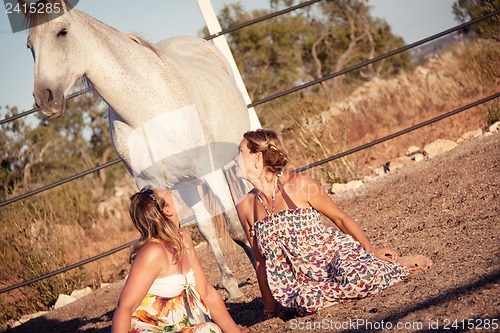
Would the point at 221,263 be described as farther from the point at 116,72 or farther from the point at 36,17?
the point at 36,17

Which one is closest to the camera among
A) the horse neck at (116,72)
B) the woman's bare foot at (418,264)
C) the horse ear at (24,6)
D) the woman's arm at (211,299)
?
the woman's arm at (211,299)

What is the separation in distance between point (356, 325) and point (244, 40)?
17023 millimetres

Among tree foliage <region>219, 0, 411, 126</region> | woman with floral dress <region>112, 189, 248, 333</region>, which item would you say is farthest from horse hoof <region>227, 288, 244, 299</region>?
tree foliage <region>219, 0, 411, 126</region>

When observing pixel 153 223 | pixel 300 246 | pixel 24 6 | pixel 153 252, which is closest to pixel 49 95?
pixel 24 6

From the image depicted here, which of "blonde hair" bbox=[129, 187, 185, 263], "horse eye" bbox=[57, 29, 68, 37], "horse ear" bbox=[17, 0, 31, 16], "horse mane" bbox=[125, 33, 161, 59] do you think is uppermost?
"horse ear" bbox=[17, 0, 31, 16]

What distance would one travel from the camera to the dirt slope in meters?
2.29

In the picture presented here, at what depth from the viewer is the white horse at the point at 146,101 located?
3.21m

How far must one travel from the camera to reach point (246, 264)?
468 cm

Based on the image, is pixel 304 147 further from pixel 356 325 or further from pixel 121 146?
pixel 356 325

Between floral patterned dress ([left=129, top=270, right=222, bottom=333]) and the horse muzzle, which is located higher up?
the horse muzzle

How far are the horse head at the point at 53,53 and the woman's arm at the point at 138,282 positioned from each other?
1018mm

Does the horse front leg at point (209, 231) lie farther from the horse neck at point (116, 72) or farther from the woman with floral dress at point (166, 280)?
the woman with floral dress at point (166, 280)

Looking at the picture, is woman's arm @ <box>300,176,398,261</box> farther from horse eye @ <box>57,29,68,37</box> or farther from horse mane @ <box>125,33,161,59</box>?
horse eye @ <box>57,29,68,37</box>

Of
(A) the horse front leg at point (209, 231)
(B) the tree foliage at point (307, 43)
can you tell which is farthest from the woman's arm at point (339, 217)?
(B) the tree foliage at point (307, 43)
